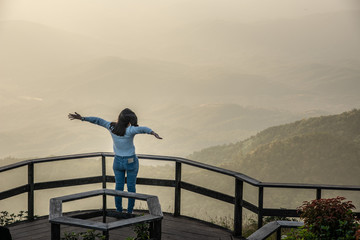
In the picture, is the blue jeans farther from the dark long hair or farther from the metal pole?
the metal pole

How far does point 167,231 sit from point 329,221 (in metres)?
2.90

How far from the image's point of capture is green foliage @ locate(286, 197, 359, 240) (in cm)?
430

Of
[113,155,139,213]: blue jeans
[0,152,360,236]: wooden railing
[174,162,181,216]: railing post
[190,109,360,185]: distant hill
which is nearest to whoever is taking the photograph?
[0,152,360,236]: wooden railing

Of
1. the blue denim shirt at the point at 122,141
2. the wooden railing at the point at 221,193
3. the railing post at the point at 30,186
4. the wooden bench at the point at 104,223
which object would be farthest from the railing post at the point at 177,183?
the railing post at the point at 30,186

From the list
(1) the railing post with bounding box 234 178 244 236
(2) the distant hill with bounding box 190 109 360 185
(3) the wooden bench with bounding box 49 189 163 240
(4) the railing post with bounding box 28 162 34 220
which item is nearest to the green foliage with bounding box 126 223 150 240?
A: (3) the wooden bench with bounding box 49 189 163 240

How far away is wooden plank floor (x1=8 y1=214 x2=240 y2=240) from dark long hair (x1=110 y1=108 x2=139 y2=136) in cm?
139

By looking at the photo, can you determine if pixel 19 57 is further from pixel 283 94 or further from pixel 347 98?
pixel 347 98

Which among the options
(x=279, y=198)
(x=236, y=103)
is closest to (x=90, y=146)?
(x=236, y=103)

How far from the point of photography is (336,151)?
3132 inches

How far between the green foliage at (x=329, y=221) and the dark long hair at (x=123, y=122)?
112 inches

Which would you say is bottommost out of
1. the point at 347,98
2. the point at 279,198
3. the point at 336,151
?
the point at 279,198

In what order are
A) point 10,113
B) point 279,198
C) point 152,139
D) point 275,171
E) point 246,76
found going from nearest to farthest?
point 279,198
point 275,171
point 152,139
point 10,113
point 246,76

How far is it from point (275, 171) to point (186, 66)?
12859 cm

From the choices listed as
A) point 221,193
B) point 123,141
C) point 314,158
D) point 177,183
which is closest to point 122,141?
point 123,141
